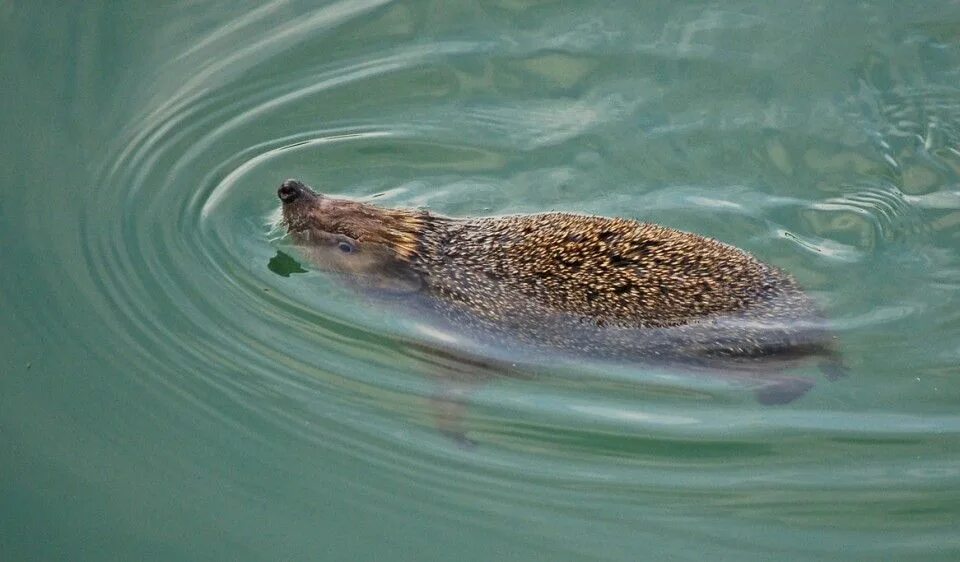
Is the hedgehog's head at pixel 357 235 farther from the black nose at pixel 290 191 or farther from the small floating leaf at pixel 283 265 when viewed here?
the small floating leaf at pixel 283 265

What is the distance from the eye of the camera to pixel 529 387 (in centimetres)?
592

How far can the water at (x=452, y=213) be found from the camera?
17.6 feet

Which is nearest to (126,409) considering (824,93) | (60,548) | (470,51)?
(60,548)

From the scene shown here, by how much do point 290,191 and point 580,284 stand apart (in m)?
1.80

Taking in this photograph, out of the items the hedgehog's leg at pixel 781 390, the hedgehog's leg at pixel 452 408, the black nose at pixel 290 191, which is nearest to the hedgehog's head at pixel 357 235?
the black nose at pixel 290 191

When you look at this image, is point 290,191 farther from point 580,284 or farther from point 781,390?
point 781,390

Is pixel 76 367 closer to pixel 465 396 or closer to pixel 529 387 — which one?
pixel 465 396

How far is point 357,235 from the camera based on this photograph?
6.07 m

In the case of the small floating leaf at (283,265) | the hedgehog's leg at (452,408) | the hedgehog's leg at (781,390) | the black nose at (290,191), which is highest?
the black nose at (290,191)

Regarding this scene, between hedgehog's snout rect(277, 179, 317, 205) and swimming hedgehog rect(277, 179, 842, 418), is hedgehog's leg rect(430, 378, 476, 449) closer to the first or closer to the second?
swimming hedgehog rect(277, 179, 842, 418)

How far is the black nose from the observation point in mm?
6125

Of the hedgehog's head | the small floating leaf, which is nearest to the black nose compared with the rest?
the hedgehog's head

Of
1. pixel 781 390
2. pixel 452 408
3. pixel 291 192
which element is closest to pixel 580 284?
Result: pixel 452 408

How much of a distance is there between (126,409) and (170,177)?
1669 mm
